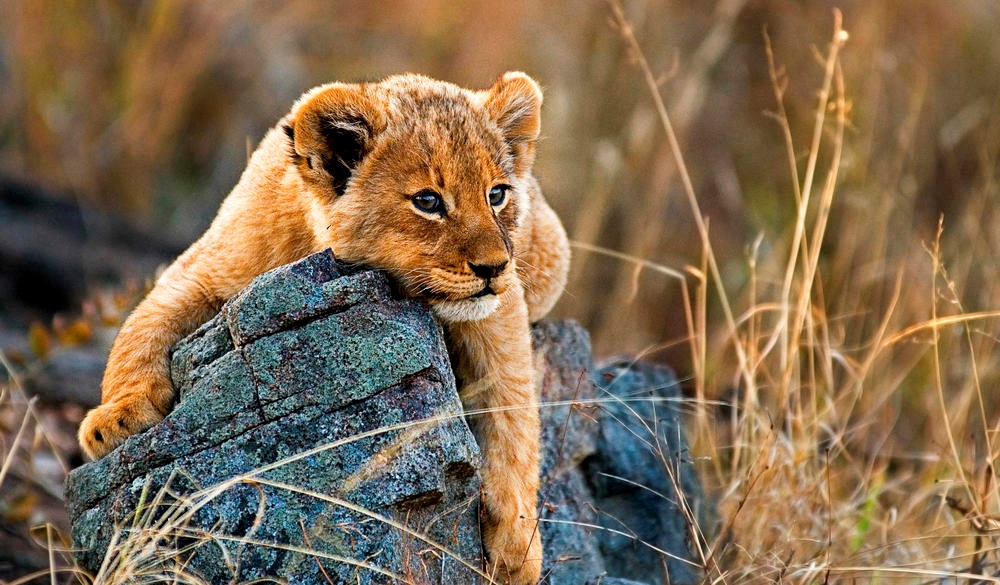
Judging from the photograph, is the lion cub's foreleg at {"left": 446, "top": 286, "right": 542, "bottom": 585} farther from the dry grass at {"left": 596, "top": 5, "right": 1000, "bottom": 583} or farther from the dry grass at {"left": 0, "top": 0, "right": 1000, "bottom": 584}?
the dry grass at {"left": 0, "top": 0, "right": 1000, "bottom": 584}

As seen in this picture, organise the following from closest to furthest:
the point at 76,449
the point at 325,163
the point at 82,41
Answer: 1. the point at 325,163
2. the point at 76,449
3. the point at 82,41

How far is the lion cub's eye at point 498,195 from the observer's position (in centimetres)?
464

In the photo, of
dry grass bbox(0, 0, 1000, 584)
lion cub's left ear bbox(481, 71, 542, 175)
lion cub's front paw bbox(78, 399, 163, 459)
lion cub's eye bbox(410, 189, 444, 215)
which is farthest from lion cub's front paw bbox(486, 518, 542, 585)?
dry grass bbox(0, 0, 1000, 584)

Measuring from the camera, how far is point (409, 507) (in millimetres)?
4137

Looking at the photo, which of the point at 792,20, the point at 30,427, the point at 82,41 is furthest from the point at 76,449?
the point at 792,20

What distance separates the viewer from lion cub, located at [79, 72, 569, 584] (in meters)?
4.39

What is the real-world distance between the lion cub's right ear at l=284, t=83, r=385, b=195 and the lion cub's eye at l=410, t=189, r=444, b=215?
32cm

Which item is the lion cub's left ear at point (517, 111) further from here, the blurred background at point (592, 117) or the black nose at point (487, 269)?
the blurred background at point (592, 117)

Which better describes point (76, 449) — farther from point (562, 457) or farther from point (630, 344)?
point (630, 344)

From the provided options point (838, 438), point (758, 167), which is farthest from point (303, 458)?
point (758, 167)

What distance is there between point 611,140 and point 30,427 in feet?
22.7

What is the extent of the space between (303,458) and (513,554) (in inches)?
37.3

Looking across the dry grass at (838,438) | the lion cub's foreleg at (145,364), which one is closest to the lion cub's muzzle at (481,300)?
the lion cub's foreleg at (145,364)

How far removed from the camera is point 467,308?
14.4ft
